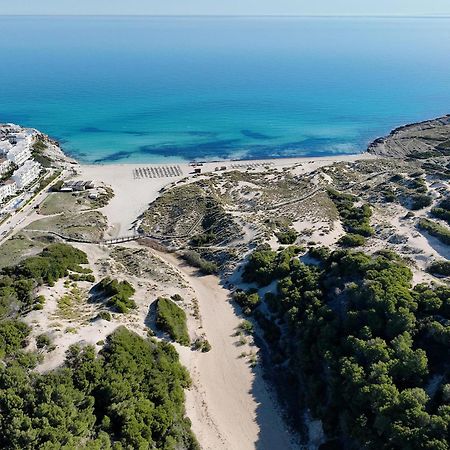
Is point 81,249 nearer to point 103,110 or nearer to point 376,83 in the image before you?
point 103,110

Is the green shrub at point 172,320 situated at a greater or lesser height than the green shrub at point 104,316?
lesser

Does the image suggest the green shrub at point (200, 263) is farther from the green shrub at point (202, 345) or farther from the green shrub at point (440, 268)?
the green shrub at point (440, 268)

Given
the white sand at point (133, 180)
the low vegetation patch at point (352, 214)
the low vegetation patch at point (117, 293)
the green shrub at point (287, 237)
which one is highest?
the low vegetation patch at point (352, 214)

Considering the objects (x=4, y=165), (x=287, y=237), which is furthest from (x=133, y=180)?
(x=287, y=237)

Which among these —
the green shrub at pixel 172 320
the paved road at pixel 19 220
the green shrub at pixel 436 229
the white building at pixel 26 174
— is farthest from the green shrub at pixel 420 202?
the white building at pixel 26 174

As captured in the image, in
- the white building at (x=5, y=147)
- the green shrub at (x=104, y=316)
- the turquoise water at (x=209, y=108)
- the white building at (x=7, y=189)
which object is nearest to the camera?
the green shrub at (x=104, y=316)

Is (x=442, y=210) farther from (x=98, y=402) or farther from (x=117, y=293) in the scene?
(x=98, y=402)

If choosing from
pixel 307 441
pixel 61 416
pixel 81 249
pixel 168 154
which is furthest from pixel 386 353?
pixel 168 154
